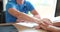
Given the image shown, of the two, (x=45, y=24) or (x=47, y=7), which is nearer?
(x=45, y=24)

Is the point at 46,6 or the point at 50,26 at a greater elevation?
the point at 46,6

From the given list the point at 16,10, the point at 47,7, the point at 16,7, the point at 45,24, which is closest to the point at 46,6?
the point at 47,7

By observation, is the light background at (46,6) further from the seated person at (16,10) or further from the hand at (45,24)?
the hand at (45,24)

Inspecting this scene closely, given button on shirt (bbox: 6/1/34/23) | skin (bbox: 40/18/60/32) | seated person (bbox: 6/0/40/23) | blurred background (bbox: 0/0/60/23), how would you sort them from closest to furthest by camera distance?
1. skin (bbox: 40/18/60/32)
2. seated person (bbox: 6/0/40/23)
3. button on shirt (bbox: 6/1/34/23)
4. blurred background (bbox: 0/0/60/23)

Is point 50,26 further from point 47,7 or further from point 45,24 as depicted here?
point 47,7

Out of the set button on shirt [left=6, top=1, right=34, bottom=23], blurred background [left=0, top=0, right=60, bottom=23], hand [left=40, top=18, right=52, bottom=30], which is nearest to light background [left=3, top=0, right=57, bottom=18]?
blurred background [left=0, top=0, right=60, bottom=23]

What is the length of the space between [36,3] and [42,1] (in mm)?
152

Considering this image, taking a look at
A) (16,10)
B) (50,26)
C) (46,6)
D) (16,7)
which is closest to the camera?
(50,26)

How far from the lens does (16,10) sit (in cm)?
163

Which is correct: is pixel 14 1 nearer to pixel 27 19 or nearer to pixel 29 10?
pixel 29 10

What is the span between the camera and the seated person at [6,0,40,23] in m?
1.56

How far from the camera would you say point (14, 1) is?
1878mm

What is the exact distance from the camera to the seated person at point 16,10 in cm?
156

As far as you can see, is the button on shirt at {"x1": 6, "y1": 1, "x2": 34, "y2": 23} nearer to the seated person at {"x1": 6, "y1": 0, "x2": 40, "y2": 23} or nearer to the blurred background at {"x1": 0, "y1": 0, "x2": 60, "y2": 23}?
the seated person at {"x1": 6, "y1": 0, "x2": 40, "y2": 23}
